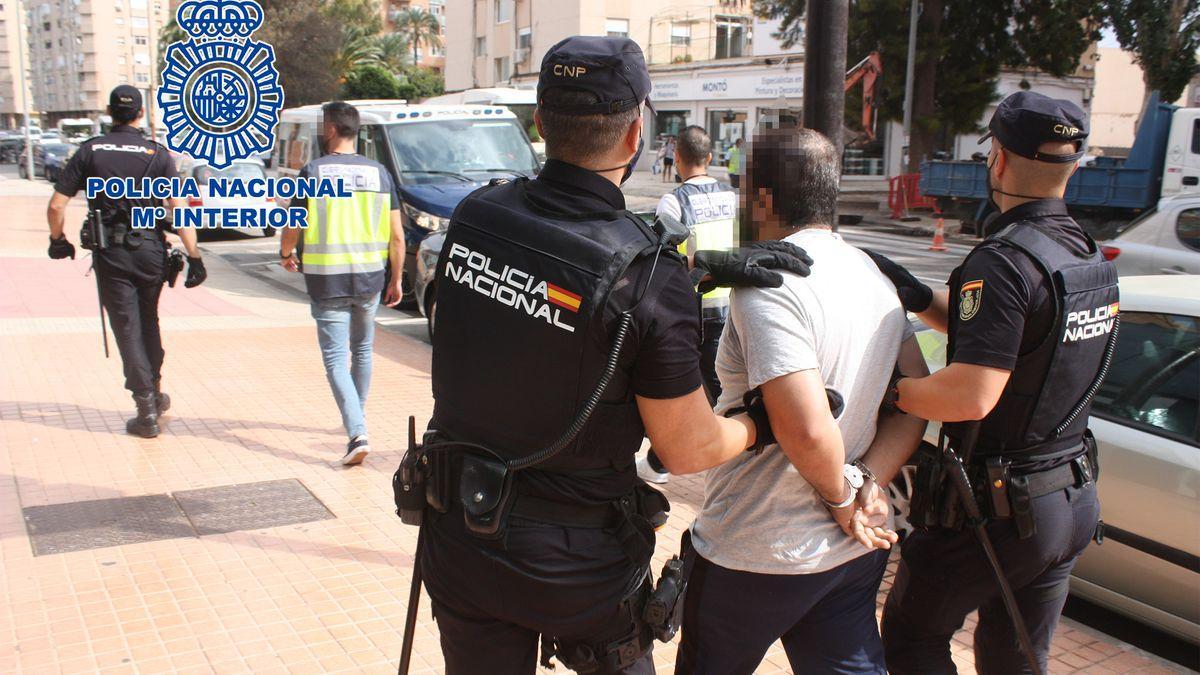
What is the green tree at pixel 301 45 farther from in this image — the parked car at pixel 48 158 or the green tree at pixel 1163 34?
the green tree at pixel 1163 34

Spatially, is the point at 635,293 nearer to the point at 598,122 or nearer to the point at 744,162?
the point at 598,122

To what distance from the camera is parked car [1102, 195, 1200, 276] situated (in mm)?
8547

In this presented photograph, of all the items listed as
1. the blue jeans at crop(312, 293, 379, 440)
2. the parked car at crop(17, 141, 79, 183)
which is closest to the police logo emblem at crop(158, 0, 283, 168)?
the blue jeans at crop(312, 293, 379, 440)

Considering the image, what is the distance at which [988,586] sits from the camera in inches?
95.3

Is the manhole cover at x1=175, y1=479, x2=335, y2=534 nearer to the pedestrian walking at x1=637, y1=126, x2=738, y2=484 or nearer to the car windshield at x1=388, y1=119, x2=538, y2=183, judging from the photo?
the pedestrian walking at x1=637, y1=126, x2=738, y2=484

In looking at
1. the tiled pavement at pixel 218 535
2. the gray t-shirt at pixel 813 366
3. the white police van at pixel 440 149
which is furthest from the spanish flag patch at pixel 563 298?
the white police van at pixel 440 149

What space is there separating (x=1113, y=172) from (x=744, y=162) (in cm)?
1604

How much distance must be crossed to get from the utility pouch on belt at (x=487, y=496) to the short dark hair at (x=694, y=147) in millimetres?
3786

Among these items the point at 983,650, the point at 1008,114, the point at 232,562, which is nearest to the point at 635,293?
the point at 1008,114

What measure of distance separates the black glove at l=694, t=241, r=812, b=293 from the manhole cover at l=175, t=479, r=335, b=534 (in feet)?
10.9

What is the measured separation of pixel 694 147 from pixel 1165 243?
557 cm

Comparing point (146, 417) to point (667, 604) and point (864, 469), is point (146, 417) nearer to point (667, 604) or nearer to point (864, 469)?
point (667, 604)

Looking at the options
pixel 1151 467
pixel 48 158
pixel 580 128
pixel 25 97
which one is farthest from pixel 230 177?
pixel 48 158

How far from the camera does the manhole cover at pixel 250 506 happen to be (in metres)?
4.67
